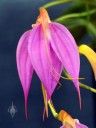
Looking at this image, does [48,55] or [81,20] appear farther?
[81,20]

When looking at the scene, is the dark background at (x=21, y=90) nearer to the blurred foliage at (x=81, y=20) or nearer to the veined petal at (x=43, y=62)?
the blurred foliage at (x=81, y=20)

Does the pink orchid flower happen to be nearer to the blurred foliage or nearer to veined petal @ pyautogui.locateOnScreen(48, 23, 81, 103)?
veined petal @ pyautogui.locateOnScreen(48, 23, 81, 103)

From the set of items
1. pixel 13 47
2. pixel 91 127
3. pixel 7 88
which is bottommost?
pixel 91 127

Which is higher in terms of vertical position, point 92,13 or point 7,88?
point 92,13

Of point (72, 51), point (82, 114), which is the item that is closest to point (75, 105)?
point (82, 114)

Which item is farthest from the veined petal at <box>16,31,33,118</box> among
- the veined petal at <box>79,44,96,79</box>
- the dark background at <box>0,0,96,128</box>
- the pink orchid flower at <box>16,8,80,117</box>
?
the dark background at <box>0,0,96,128</box>

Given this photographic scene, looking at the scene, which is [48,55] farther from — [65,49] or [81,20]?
[81,20]

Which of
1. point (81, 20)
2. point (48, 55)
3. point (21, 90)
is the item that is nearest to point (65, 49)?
point (48, 55)

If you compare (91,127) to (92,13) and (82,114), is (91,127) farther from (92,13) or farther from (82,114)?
(92,13)
